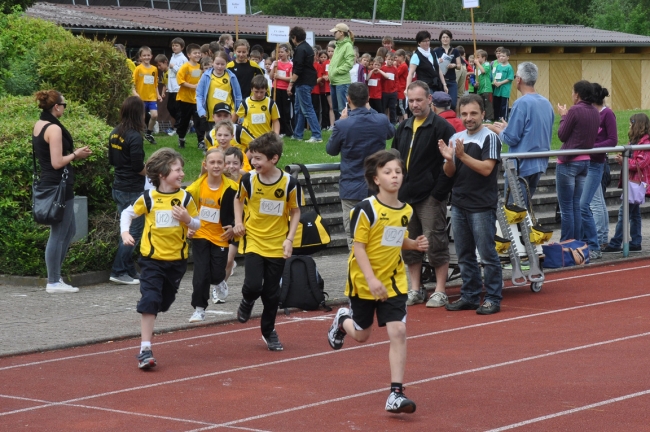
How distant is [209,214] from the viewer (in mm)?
9953

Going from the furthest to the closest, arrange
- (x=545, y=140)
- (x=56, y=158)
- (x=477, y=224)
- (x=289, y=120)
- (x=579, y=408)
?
(x=289, y=120) → (x=545, y=140) → (x=56, y=158) → (x=477, y=224) → (x=579, y=408)

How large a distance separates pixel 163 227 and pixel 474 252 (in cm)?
344

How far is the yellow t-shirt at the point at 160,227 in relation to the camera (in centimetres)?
851

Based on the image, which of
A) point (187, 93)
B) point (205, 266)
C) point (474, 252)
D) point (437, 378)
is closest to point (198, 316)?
point (205, 266)

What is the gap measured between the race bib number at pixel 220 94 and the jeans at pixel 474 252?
21.0 ft

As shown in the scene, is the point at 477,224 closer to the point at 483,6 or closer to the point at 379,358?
the point at 379,358

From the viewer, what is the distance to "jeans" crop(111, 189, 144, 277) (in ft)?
40.3

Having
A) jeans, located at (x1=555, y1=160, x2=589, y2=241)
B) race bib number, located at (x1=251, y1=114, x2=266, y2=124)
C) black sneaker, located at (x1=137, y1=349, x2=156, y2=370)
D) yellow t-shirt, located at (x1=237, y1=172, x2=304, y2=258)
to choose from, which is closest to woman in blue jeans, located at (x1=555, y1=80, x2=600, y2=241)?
jeans, located at (x1=555, y1=160, x2=589, y2=241)

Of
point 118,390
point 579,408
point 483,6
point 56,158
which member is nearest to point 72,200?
point 56,158

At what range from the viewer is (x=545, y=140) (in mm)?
12648

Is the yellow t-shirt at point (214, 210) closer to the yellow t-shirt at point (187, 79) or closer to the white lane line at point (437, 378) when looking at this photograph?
the white lane line at point (437, 378)

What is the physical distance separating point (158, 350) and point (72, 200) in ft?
11.4

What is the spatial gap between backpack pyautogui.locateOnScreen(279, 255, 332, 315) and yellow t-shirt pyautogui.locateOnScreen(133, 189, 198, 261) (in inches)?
38.9

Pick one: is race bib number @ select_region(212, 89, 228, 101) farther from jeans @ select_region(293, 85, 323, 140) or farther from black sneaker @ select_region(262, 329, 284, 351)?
black sneaker @ select_region(262, 329, 284, 351)
